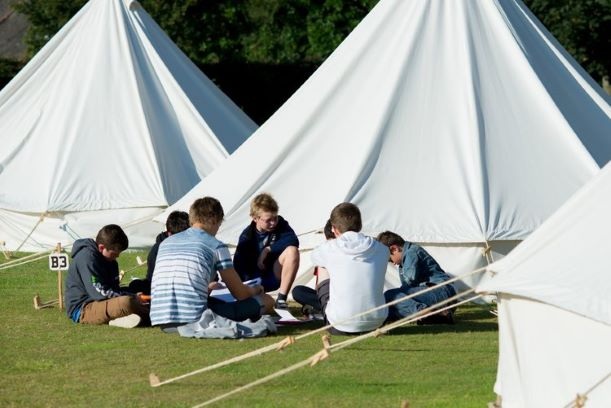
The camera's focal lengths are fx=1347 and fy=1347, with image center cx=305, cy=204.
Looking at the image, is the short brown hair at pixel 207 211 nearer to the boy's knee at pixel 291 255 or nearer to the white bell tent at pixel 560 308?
the boy's knee at pixel 291 255

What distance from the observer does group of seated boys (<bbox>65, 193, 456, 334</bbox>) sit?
321 inches

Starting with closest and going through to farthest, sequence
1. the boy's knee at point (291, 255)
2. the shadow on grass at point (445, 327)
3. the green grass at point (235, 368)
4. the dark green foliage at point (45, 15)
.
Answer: the green grass at point (235, 368) < the shadow on grass at point (445, 327) < the boy's knee at point (291, 255) < the dark green foliage at point (45, 15)

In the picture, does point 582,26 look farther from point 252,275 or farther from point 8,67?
point 252,275

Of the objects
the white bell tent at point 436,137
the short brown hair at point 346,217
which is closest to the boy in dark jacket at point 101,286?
the short brown hair at point 346,217

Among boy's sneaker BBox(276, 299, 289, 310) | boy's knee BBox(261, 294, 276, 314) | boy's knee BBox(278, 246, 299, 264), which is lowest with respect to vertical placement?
boy's sneaker BBox(276, 299, 289, 310)

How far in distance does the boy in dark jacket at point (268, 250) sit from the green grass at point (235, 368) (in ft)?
2.01

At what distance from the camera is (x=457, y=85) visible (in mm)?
10500

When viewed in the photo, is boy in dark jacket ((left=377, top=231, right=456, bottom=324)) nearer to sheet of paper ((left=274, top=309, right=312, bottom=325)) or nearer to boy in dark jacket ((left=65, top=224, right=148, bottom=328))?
sheet of paper ((left=274, top=309, right=312, bottom=325))

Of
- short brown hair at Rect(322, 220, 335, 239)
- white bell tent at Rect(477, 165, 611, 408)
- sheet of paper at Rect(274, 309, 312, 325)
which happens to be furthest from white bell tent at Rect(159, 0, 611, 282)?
white bell tent at Rect(477, 165, 611, 408)

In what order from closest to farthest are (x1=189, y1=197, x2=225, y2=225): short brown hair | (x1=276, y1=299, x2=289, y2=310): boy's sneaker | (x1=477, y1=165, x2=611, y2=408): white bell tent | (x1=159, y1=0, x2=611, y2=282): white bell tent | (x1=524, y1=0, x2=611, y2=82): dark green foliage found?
(x1=477, y1=165, x2=611, y2=408): white bell tent < (x1=189, y1=197, x2=225, y2=225): short brown hair < (x1=276, y1=299, x2=289, y2=310): boy's sneaker < (x1=159, y1=0, x2=611, y2=282): white bell tent < (x1=524, y1=0, x2=611, y2=82): dark green foliage

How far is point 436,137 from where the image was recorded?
1024cm

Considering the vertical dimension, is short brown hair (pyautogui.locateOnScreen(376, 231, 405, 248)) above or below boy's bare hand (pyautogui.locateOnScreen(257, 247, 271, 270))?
above

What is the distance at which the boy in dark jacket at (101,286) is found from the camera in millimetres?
8727

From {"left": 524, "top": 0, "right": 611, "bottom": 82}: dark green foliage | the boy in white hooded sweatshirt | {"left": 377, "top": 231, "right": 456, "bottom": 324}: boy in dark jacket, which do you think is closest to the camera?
the boy in white hooded sweatshirt
